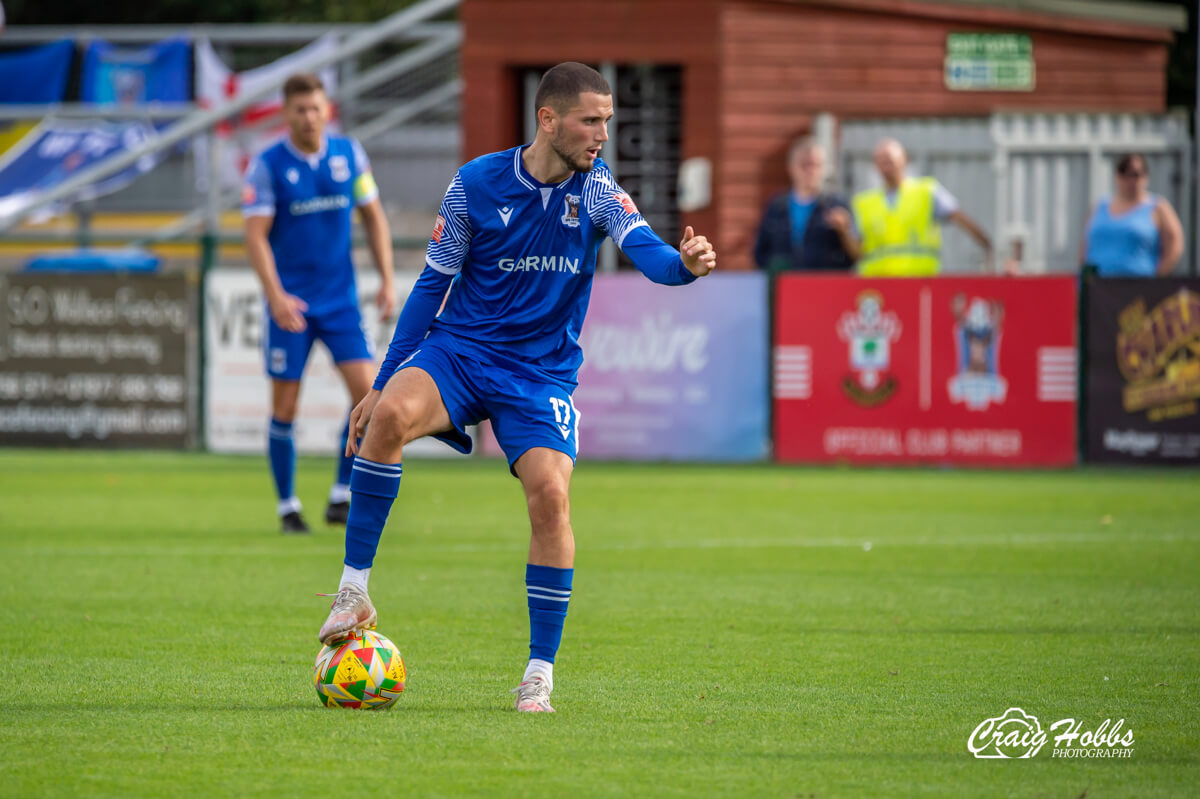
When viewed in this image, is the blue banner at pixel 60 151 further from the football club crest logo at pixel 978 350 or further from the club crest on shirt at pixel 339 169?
the club crest on shirt at pixel 339 169

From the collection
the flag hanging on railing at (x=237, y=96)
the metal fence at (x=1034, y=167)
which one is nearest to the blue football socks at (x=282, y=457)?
the metal fence at (x=1034, y=167)

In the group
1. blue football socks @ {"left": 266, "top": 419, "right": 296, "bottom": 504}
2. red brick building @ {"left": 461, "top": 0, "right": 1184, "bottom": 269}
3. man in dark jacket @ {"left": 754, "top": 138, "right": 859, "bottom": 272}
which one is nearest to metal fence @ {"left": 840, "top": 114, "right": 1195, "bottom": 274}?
red brick building @ {"left": 461, "top": 0, "right": 1184, "bottom": 269}

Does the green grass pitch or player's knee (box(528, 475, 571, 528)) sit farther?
player's knee (box(528, 475, 571, 528))

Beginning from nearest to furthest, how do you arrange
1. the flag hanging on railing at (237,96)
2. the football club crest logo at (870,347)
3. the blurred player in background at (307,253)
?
the blurred player in background at (307,253) < the football club crest logo at (870,347) < the flag hanging on railing at (237,96)

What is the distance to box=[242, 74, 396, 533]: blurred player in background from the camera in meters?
10.2

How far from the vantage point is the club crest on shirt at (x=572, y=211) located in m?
5.70

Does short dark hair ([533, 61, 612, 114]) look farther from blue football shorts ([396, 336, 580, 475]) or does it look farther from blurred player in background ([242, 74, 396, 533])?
blurred player in background ([242, 74, 396, 533])

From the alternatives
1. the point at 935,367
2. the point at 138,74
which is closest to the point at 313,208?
the point at 935,367

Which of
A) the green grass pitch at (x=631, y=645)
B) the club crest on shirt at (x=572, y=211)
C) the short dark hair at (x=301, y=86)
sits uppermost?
the short dark hair at (x=301, y=86)

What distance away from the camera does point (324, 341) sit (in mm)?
10320

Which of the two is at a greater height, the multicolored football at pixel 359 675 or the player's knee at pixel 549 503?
the player's knee at pixel 549 503

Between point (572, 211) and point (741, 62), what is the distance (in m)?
15.7

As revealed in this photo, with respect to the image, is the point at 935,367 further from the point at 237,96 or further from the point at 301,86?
the point at 237,96

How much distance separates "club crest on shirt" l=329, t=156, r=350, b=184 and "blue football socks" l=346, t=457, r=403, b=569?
4898 mm
